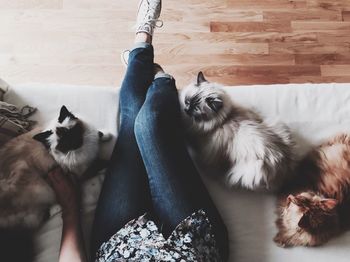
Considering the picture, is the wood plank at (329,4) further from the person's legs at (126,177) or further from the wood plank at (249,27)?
the person's legs at (126,177)

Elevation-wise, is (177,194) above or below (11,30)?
below

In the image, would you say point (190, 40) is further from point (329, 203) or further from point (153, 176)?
point (329, 203)

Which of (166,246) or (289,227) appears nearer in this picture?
(166,246)

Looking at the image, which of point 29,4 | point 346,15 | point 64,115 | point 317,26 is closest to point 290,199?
point 64,115

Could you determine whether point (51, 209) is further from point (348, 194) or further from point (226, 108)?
point (348, 194)

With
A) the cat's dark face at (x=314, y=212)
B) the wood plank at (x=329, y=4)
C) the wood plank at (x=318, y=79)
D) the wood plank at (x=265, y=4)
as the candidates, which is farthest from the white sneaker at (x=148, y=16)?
the cat's dark face at (x=314, y=212)

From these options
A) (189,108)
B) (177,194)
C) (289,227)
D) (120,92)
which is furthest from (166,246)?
(120,92)

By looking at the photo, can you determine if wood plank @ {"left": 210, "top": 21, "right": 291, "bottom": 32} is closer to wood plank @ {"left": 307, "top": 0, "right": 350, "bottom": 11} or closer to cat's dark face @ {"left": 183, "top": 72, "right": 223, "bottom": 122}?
wood plank @ {"left": 307, "top": 0, "right": 350, "bottom": 11}

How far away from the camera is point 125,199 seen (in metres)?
1.44

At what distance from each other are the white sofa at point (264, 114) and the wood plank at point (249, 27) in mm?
591

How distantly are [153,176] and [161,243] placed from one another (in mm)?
239

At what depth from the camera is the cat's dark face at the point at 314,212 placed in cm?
143

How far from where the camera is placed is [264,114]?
170cm

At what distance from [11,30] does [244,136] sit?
51.2 inches
